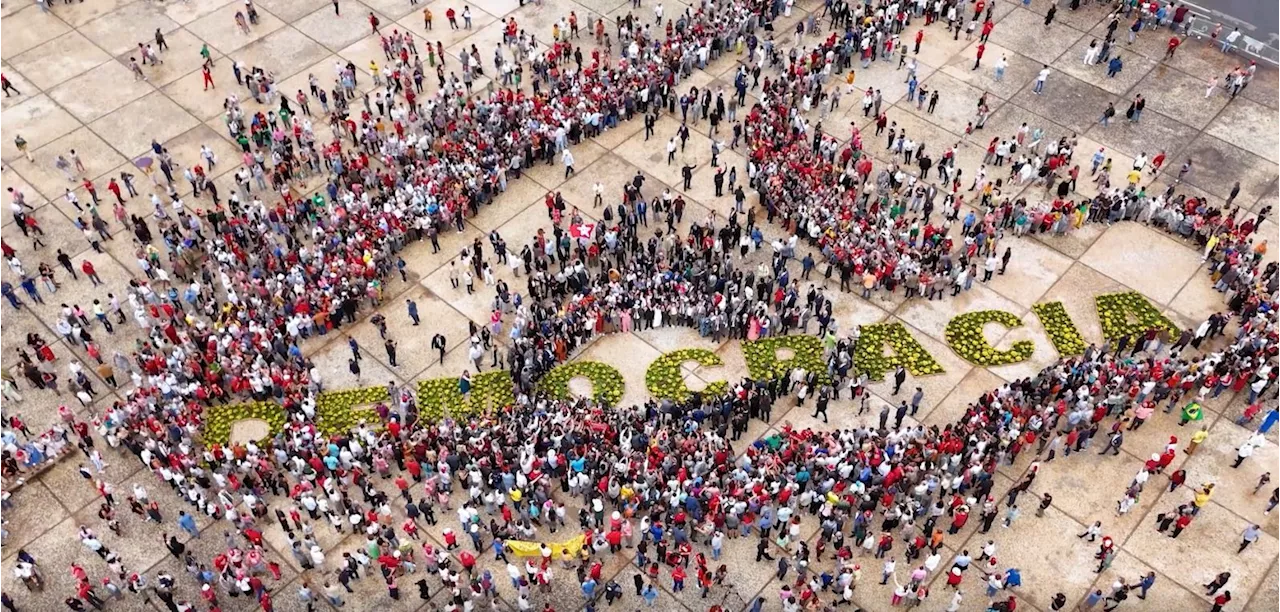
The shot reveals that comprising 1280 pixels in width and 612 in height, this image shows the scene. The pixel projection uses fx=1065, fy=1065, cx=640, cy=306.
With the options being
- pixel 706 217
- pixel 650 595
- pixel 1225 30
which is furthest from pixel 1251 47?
pixel 650 595

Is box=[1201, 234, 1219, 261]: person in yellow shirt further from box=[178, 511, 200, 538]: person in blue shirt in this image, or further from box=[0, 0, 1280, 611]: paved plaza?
Answer: box=[178, 511, 200, 538]: person in blue shirt

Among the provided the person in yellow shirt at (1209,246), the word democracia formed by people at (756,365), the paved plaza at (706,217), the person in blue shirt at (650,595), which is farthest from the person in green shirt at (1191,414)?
the person in blue shirt at (650,595)

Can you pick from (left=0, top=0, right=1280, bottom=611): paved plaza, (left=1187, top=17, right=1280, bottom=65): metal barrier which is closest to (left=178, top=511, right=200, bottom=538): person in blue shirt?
(left=0, top=0, right=1280, bottom=611): paved plaza

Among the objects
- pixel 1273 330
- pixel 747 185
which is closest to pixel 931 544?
pixel 1273 330

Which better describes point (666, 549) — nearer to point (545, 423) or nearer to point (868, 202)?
point (545, 423)

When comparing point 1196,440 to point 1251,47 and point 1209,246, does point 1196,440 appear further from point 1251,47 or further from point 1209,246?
point 1251,47

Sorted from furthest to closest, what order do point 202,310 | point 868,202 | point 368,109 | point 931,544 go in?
point 368,109
point 868,202
point 202,310
point 931,544
